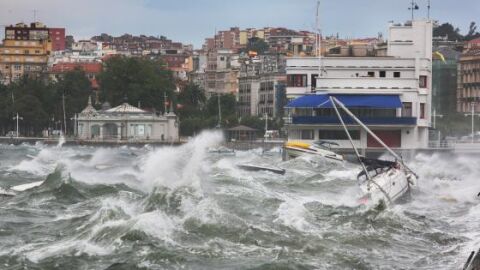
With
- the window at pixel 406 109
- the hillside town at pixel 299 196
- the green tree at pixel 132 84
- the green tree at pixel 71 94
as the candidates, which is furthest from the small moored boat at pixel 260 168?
the green tree at pixel 71 94

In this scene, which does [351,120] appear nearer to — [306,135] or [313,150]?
[306,135]

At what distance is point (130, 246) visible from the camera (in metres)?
27.3

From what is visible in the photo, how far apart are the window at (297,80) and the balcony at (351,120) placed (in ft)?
16.7

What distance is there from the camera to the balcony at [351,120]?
7819 centimetres

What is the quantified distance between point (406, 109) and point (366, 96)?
3085 mm

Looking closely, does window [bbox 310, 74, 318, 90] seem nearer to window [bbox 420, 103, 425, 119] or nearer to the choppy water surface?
window [bbox 420, 103, 425, 119]

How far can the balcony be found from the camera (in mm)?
78188

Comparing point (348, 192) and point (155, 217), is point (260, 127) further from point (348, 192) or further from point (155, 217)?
point (155, 217)

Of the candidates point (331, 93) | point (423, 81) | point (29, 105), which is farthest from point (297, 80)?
point (29, 105)

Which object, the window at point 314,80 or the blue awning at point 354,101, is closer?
the blue awning at point 354,101

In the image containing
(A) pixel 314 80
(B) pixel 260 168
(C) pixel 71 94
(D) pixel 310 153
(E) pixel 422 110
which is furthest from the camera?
(C) pixel 71 94

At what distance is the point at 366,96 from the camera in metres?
80.4

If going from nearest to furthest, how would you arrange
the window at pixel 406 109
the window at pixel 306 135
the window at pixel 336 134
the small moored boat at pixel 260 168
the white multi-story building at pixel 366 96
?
the small moored boat at pixel 260 168 → the window at pixel 336 134 → the white multi-story building at pixel 366 96 → the window at pixel 306 135 → the window at pixel 406 109

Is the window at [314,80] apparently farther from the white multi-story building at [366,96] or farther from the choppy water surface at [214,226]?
the choppy water surface at [214,226]
